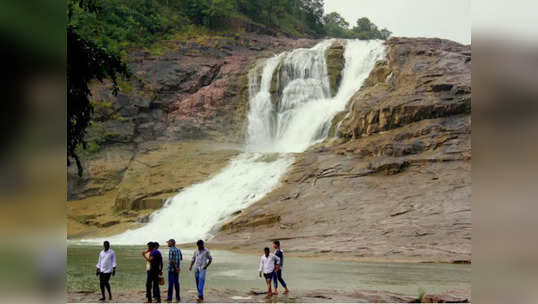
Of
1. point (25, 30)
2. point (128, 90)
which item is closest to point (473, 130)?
point (25, 30)

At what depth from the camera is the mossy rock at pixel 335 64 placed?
4441cm

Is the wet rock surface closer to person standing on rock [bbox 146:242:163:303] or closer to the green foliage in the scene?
person standing on rock [bbox 146:242:163:303]

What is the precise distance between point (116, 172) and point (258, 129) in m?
11.2

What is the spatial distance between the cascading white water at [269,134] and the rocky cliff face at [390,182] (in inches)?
79.9

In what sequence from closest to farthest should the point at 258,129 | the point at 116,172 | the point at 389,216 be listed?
1. the point at 389,216
2. the point at 116,172
3. the point at 258,129

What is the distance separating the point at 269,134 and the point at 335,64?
Answer: 8.27m

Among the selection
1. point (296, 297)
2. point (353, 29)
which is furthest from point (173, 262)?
point (353, 29)

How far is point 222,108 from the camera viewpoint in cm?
4622

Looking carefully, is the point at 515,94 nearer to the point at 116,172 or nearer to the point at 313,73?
the point at 116,172

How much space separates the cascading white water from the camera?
29703 mm

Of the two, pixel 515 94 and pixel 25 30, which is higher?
pixel 25 30

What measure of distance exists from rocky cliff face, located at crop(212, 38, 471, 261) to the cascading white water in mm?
2028

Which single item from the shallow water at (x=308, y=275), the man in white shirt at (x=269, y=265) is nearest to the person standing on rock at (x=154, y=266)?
the man in white shirt at (x=269, y=265)

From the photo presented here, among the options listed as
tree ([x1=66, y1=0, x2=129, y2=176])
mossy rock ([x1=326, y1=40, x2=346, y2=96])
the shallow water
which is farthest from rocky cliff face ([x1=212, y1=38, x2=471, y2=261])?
tree ([x1=66, y1=0, x2=129, y2=176])
